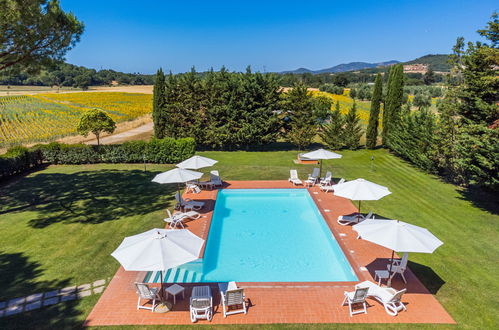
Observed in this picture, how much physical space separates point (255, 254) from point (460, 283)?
6743mm

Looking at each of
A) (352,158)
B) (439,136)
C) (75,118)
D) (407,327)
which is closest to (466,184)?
(439,136)

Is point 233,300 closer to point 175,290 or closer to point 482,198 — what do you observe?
point 175,290

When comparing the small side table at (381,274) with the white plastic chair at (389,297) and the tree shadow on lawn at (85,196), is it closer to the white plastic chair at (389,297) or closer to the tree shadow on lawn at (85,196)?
the white plastic chair at (389,297)

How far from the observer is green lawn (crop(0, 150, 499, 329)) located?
882cm

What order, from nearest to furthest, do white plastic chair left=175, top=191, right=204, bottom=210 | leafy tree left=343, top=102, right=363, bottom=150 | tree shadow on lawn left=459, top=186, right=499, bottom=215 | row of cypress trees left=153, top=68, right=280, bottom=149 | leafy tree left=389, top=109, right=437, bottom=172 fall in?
white plastic chair left=175, top=191, right=204, bottom=210 < tree shadow on lawn left=459, top=186, right=499, bottom=215 < leafy tree left=389, top=109, right=437, bottom=172 < row of cypress trees left=153, top=68, right=280, bottom=149 < leafy tree left=343, top=102, right=363, bottom=150

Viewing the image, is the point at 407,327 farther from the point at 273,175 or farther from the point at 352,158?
the point at 352,158

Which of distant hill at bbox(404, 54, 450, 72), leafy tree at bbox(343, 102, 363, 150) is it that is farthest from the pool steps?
distant hill at bbox(404, 54, 450, 72)

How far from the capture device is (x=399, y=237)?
27.4 feet

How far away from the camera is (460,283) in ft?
30.4

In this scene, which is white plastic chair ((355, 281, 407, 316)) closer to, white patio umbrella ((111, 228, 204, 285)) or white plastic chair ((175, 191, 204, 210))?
white patio umbrella ((111, 228, 204, 285))

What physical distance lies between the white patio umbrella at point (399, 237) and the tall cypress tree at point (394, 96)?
20.1 meters

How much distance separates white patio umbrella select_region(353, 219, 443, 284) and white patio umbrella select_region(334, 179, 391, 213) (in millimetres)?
3051

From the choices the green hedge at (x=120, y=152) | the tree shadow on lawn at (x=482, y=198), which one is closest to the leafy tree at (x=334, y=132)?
the tree shadow on lawn at (x=482, y=198)

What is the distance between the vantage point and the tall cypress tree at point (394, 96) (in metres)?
26.7
